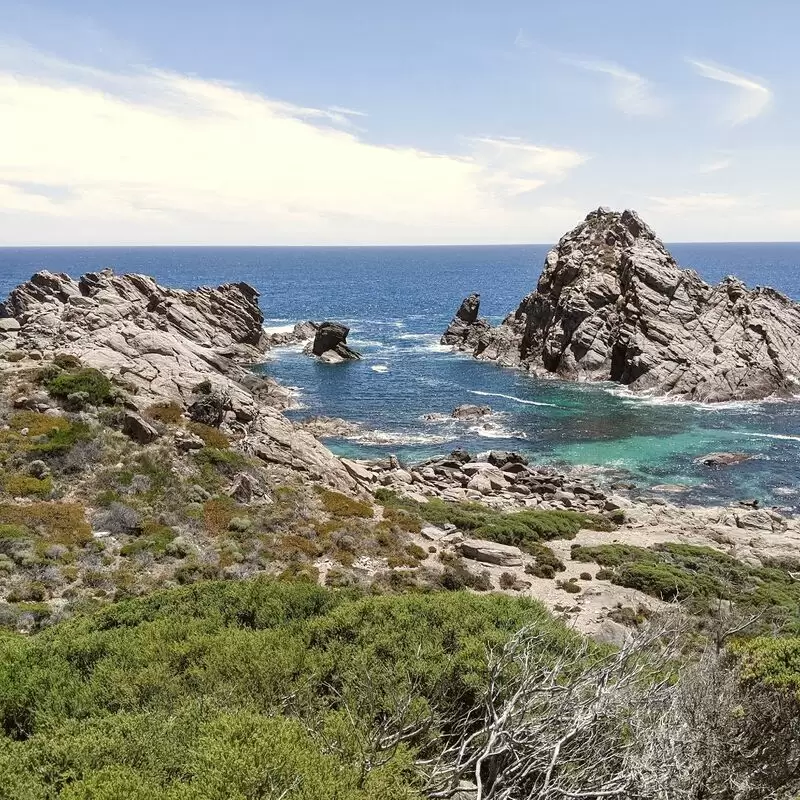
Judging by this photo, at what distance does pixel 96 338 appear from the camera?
51094mm

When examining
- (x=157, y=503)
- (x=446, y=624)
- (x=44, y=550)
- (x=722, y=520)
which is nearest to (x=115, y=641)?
(x=446, y=624)

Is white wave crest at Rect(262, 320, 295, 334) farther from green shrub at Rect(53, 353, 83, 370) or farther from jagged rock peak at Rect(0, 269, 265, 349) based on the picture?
green shrub at Rect(53, 353, 83, 370)

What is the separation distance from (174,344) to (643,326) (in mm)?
55728

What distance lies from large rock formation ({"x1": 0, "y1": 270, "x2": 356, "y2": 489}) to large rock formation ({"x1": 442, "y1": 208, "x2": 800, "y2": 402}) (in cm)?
3825

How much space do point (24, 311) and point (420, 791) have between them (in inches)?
3680

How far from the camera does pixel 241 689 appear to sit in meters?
12.9

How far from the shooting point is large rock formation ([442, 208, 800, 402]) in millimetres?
74375

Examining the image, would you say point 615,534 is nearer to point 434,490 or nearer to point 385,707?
point 434,490

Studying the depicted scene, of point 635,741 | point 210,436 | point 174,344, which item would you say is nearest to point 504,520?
point 210,436

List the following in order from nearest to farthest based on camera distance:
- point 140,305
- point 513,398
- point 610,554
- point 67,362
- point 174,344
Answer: point 610,554 → point 67,362 → point 174,344 → point 513,398 → point 140,305

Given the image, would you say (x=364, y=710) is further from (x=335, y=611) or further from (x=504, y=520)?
(x=504, y=520)

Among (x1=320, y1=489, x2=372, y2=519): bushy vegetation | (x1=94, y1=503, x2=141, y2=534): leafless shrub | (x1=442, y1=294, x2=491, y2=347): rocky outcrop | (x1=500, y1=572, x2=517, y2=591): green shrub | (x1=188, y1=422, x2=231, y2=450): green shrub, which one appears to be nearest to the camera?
(x1=94, y1=503, x2=141, y2=534): leafless shrub

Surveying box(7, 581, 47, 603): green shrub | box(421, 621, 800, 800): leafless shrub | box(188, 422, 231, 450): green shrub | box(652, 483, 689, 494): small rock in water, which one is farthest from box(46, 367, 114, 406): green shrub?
box(652, 483, 689, 494): small rock in water

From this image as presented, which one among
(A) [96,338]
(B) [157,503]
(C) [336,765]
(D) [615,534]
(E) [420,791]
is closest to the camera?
(C) [336,765]
